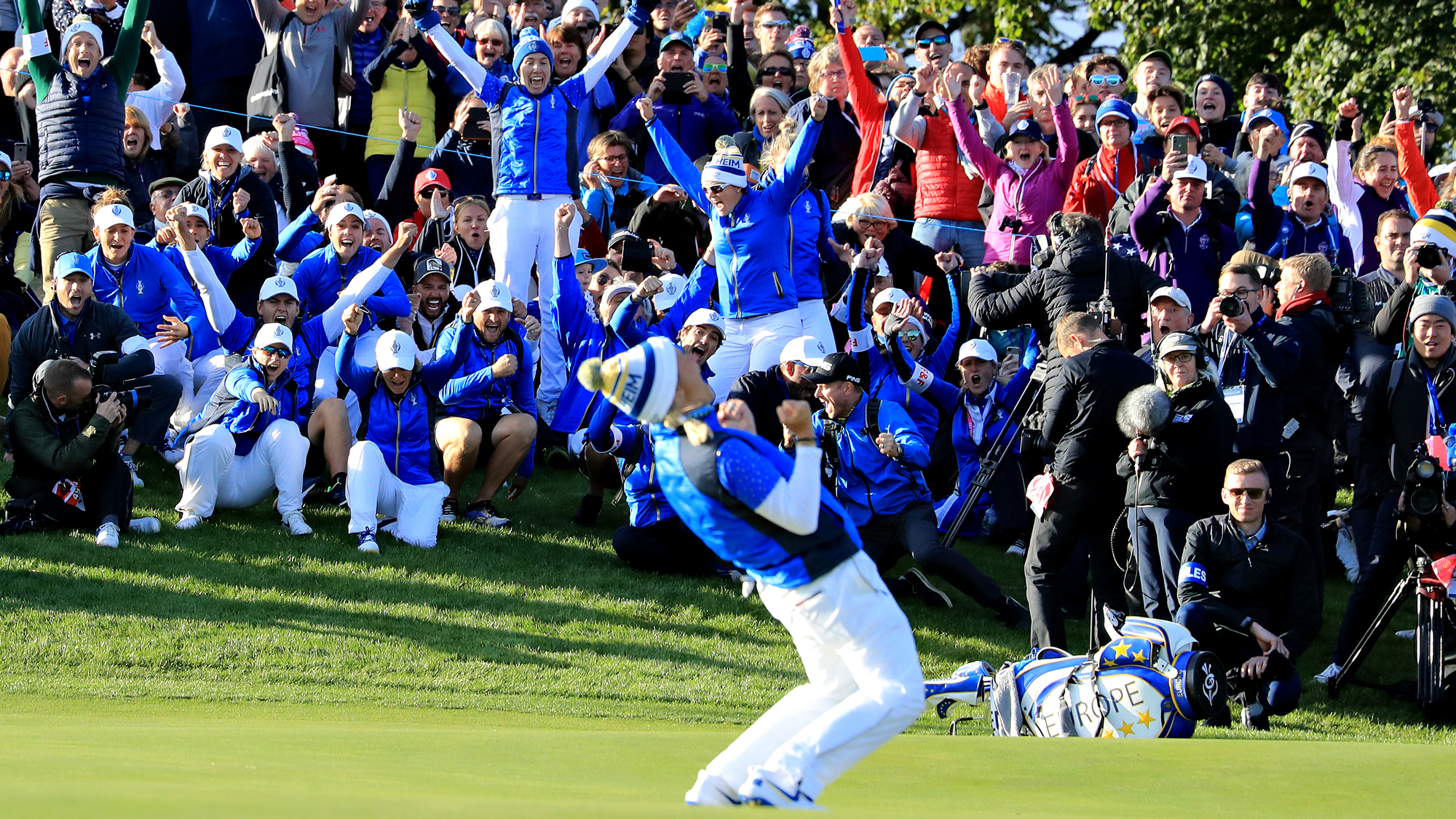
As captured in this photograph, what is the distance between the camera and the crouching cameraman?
→ 10.2 m

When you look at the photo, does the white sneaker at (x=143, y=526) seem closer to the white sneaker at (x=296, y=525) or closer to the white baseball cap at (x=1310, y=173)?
the white sneaker at (x=296, y=525)

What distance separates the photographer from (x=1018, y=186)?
12195 mm

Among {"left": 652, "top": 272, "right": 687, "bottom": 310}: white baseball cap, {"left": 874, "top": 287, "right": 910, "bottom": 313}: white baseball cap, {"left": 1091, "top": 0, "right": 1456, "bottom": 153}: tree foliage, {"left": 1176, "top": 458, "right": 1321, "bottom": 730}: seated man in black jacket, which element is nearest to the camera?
{"left": 1176, "top": 458, "right": 1321, "bottom": 730}: seated man in black jacket

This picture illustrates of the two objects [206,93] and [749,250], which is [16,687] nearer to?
[749,250]

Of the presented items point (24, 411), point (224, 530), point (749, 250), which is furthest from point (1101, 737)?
point (24, 411)

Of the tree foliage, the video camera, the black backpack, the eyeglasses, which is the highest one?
the tree foliage

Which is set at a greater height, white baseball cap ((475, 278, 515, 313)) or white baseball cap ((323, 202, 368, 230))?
white baseball cap ((323, 202, 368, 230))

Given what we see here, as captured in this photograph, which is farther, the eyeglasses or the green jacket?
the green jacket

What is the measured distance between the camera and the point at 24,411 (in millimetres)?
10312

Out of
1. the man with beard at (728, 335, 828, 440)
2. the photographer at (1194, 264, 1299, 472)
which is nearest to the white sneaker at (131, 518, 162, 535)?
the man with beard at (728, 335, 828, 440)

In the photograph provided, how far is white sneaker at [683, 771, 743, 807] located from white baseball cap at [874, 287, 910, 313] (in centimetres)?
648

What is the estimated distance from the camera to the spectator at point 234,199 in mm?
12328

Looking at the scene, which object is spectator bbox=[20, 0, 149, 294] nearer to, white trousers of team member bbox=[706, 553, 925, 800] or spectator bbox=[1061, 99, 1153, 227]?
spectator bbox=[1061, 99, 1153, 227]

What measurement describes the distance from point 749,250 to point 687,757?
5.22 m
